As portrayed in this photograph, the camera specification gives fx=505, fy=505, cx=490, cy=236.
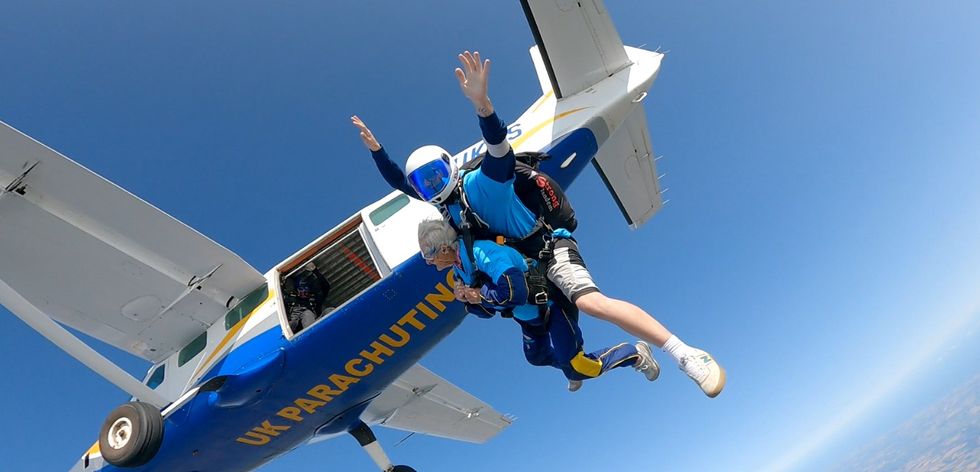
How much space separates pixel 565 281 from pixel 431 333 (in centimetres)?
404

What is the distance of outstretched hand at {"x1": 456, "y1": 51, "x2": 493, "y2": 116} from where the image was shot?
121 inches

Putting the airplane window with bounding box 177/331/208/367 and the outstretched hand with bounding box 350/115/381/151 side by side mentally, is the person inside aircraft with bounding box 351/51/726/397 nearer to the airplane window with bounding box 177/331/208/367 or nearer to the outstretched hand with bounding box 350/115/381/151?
the outstretched hand with bounding box 350/115/381/151

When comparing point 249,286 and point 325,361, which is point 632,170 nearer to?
point 325,361

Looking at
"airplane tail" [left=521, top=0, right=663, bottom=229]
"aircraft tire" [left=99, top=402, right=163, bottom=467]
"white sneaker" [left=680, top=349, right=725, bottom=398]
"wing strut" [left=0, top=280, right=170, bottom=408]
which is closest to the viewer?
"white sneaker" [left=680, top=349, right=725, bottom=398]

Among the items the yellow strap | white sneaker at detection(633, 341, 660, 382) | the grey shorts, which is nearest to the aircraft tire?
the yellow strap

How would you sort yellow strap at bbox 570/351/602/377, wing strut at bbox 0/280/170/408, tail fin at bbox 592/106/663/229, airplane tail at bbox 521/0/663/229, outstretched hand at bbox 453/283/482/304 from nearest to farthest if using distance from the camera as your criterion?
1. outstretched hand at bbox 453/283/482/304
2. yellow strap at bbox 570/351/602/377
3. wing strut at bbox 0/280/170/408
4. airplane tail at bbox 521/0/663/229
5. tail fin at bbox 592/106/663/229

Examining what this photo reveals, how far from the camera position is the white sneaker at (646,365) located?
4574 millimetres

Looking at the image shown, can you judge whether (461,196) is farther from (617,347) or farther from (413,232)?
(413,232)

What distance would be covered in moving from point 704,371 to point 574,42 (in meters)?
5.98

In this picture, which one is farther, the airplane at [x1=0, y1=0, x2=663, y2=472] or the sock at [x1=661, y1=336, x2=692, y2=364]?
the airplane at [x1=0, y1=0, x2=663, y2=472]

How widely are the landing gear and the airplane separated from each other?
1.88 feet

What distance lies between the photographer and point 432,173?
3.69 metres

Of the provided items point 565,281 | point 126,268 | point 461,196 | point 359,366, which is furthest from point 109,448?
point 565,281

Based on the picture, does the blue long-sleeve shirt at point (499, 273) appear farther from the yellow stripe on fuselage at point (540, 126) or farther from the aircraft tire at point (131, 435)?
the aircraft tire at point (131, 435)
